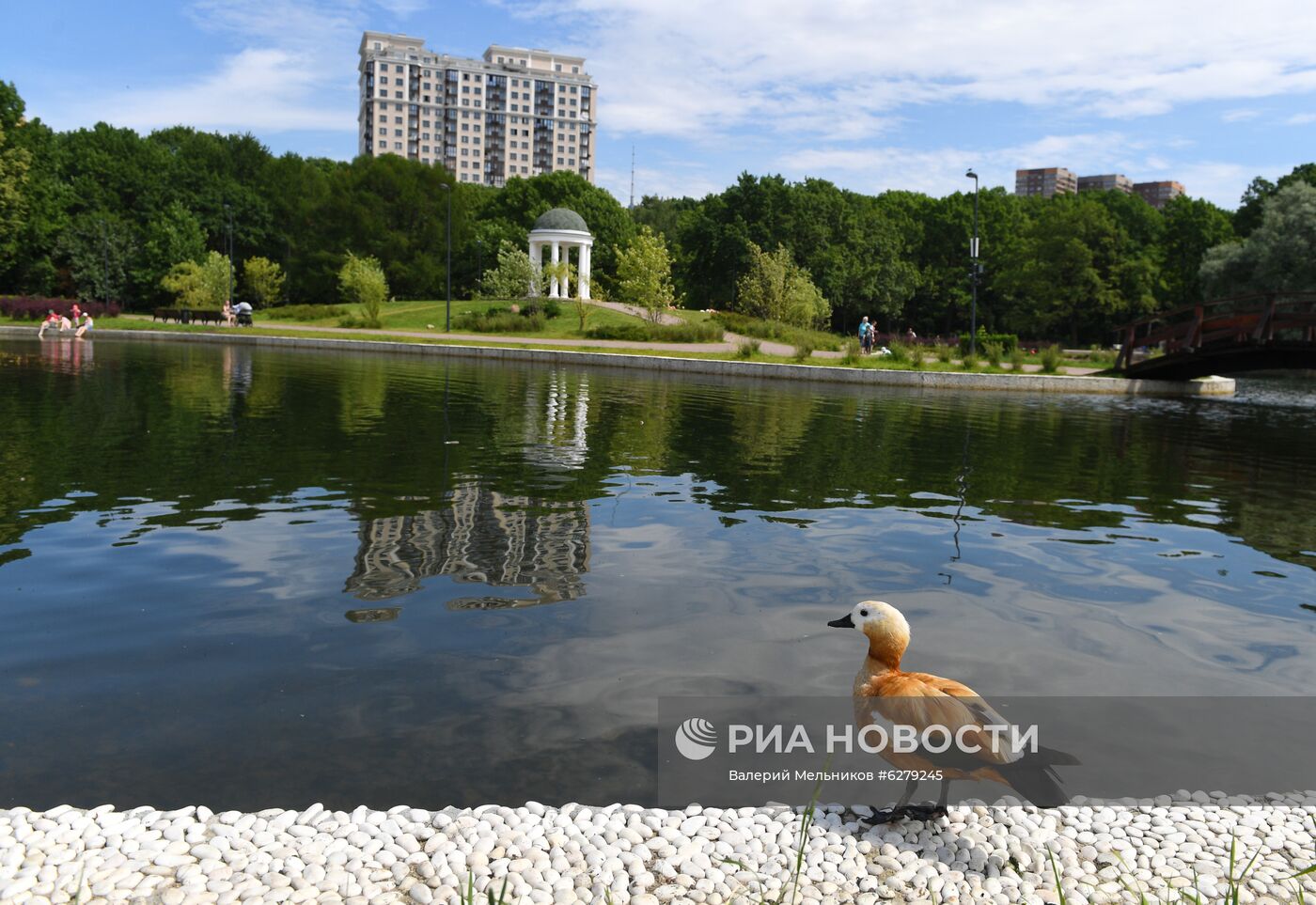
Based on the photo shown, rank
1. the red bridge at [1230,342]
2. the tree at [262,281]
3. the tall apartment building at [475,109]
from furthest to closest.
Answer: the tall apartment building at [475,109], the tree at [262,281], the red bridge at [1230,342]

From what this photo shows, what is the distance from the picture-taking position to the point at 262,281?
2655 inches

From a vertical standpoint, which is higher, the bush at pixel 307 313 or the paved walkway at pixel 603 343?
the bush at pixel 307 313

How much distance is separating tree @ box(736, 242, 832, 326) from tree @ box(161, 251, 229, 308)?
1282 inches

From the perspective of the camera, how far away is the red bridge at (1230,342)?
89.7 ft

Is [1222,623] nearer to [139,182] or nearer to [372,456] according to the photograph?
[372,456]

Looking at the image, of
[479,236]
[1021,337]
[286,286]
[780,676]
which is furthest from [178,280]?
[780,676]

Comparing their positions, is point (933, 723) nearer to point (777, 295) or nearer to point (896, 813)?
point (896, 813)

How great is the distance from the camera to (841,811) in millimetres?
3887

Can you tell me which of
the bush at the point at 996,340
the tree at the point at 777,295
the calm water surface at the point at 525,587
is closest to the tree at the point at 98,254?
the tree at the point at 777,295

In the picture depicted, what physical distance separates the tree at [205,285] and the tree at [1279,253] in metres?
56.4

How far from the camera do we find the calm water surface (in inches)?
177

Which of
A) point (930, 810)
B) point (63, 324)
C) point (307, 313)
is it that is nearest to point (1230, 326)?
point (930, 810)

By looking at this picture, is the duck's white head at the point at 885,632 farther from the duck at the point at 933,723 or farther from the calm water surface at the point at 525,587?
the calm water surface at the point at 525,587

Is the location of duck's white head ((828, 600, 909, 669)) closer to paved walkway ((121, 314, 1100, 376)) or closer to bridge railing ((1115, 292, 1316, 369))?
bridge railing ((1115, 292, 1316, 369))
